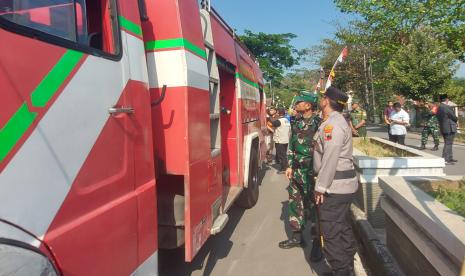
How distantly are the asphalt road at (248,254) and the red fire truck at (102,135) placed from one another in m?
0.87

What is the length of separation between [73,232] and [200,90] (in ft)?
5.77

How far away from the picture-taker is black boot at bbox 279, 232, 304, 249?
16.7ft

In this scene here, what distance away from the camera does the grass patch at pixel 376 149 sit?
21.3 feet

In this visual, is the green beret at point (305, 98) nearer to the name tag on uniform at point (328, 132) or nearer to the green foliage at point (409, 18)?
the name tag on uniform at point (328, 132)

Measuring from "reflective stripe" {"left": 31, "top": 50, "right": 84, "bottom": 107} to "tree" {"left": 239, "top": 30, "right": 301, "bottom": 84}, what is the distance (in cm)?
4193

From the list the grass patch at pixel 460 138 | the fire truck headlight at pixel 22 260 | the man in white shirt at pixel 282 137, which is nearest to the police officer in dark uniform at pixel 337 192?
the fire truck headlight at pixel 22 260

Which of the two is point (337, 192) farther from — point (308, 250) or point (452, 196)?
point (308, 250)

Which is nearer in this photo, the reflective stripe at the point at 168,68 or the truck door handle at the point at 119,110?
the truck door handle at the point at 119,110

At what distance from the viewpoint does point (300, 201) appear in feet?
16.2

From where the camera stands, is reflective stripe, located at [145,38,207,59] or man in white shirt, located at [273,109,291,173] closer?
reflective stripe, located at [145,38,207,59]

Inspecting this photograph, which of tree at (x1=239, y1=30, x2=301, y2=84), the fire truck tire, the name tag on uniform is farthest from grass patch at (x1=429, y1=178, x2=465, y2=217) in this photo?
tree at (x1=239, y1=30, x2=301, y2=84)

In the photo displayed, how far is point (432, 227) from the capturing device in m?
2.69

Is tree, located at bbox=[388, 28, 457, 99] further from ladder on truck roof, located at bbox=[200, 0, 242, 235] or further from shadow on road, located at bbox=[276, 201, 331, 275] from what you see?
ladder on truck roof, located at bbox=[200, 0, 242, 235]

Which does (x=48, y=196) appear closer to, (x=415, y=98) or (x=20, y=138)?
(x=20, y=138)
